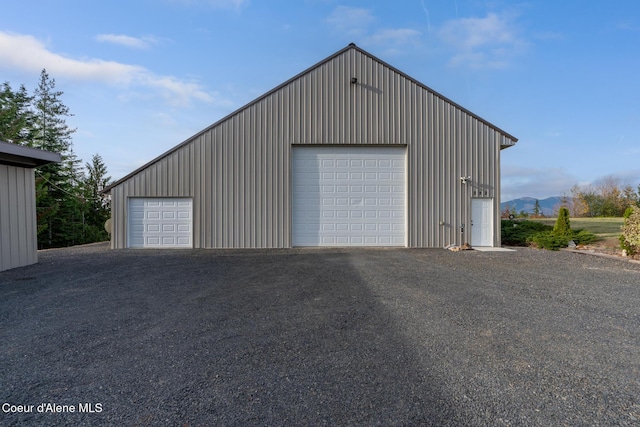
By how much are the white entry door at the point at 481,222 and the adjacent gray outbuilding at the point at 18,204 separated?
42.3 feet

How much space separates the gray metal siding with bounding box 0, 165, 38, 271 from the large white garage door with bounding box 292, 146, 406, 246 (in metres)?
7.18

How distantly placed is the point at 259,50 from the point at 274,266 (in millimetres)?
7436

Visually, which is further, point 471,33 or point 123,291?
point 471,33

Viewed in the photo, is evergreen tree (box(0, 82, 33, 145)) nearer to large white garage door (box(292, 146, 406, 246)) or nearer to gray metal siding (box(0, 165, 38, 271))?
gray metal siding (box(0, 165, 38, 271))

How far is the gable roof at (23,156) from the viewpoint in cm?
705

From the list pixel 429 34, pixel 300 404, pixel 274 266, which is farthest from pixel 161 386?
pixel 429 34

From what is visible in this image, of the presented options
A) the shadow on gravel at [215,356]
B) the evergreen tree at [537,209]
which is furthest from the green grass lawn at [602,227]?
the shadow on gravel at [215,356]

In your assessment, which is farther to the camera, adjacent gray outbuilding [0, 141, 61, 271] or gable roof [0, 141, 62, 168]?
adjacent gray outbuilding [0, 141, 61, 271]

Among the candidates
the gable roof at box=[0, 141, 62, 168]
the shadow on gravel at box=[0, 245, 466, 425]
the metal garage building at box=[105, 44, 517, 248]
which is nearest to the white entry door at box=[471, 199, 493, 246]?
A: the metal garage building at box=[105, 44, 517, 248]

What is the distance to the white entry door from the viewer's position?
11250mm

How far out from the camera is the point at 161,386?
2320mm

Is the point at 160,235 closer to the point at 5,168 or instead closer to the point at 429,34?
the point at 5,168

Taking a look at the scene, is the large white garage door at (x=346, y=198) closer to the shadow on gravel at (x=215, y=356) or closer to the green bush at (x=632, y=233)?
the shadow on gravel at (x=215, y=356)

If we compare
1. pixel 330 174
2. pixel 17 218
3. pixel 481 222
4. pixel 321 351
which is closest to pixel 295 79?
pixel 330 174
